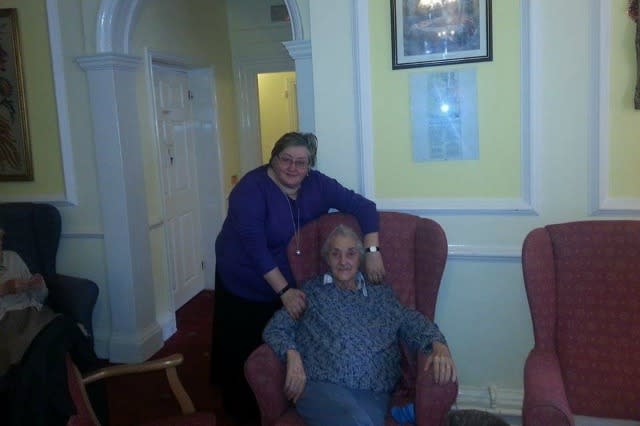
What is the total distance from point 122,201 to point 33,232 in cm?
51

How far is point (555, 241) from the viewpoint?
203 centimetres

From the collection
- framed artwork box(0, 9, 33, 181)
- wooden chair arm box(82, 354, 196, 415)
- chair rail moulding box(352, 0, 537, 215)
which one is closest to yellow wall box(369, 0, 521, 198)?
chair rail moulding box(352, 0, 537, 215)

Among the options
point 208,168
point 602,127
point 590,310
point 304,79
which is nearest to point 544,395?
point 590,310

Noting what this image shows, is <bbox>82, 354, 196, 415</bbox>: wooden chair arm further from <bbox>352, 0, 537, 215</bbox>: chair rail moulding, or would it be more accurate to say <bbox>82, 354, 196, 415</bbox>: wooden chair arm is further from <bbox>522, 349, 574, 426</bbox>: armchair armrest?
<bbox>352, 0, 537, 215</bbox>: chair rail moulding

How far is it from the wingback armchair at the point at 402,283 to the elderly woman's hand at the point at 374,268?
64 mm

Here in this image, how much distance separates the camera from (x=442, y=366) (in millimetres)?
1775

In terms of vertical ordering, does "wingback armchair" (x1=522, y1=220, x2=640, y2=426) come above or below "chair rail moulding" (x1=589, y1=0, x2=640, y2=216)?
below

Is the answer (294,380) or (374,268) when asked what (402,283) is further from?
(294,380)

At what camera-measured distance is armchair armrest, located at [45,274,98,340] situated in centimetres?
275

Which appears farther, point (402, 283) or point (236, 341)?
point (236, 341)

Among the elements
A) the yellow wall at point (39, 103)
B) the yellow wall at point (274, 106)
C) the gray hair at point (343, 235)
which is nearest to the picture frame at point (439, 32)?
the gray hair at point (343, 235)

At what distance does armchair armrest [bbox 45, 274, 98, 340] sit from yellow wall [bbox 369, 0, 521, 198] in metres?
1.48

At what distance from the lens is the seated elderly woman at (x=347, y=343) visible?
1.82 meters

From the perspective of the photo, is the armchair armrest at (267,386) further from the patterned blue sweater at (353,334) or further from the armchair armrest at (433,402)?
the armchair armrest at (433,402)
